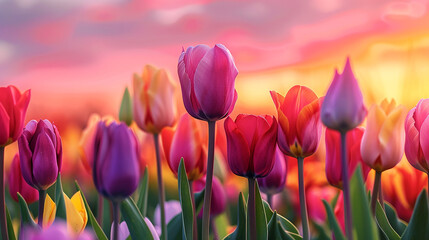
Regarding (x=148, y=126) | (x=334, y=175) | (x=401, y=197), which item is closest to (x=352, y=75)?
(x=334, y=175)

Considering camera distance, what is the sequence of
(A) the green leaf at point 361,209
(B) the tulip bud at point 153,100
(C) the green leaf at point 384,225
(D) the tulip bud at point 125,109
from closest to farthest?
(A) the green leaf at point 361,209
(C) the green leaf at point 384,225
(B) the tulip bud at point 153,100
(D) the tulip bud at point 125,109

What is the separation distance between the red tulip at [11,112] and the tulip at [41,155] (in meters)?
0.03

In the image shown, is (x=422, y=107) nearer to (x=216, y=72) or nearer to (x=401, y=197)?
(x=216, y=72)

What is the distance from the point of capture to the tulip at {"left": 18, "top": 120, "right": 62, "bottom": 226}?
32.4 inches

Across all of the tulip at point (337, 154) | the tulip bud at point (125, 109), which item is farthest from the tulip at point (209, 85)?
the tulip bud at point (125, 109)

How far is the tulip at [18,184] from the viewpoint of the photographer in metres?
1.08

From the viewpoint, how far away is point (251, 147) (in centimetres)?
83

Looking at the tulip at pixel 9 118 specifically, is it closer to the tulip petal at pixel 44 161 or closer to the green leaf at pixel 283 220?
the tulip petal at pixel 44 161

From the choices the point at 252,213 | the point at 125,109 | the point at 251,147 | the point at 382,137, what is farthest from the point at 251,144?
the point at 125,109

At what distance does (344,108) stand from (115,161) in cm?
30

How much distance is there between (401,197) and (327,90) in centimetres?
76

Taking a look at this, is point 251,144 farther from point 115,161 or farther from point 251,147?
point 115,161

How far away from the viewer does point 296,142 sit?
83 cm

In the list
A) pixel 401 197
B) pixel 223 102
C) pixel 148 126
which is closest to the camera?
pixel 223 102
